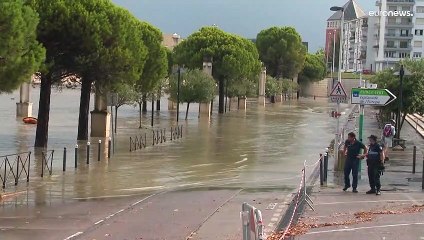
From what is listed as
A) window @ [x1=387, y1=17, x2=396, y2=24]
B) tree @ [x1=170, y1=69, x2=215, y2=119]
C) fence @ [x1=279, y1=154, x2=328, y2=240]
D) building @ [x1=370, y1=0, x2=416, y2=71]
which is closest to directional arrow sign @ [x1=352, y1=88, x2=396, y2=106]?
fence @ [x1=279, y1=154, x2=328, y2=240]

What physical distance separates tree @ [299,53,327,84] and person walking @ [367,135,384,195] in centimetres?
11835

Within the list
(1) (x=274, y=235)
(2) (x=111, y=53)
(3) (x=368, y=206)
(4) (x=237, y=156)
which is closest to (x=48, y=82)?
(2) (x=111, y=53)

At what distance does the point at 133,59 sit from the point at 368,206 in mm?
19314

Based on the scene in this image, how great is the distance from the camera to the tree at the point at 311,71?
135375 mm

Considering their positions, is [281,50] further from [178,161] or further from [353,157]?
[353,157]

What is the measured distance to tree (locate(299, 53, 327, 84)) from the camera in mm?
135375

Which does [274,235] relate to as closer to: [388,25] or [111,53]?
[111,53]

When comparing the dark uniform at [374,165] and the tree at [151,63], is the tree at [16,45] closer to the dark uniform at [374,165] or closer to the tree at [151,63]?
the dark uniform at [374,165]

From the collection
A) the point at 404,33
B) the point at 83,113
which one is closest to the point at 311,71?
the point at 404,33

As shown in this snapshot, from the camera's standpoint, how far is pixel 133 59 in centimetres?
3250

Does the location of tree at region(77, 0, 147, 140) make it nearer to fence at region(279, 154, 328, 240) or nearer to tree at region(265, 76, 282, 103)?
fence at region(279, 154, 328, 240)

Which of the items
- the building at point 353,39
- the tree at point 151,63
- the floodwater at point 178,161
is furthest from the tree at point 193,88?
the building at point 353,39

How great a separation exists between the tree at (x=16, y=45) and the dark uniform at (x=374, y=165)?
8.83 m

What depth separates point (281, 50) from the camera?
10912 cm
